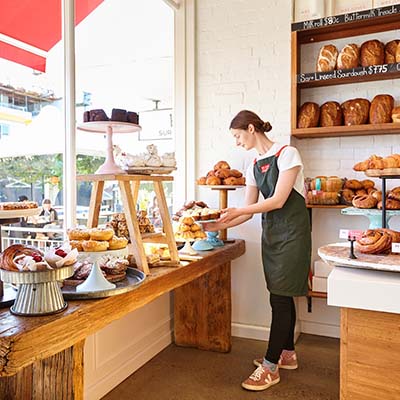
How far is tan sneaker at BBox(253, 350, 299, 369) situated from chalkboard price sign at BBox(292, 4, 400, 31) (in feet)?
7.34

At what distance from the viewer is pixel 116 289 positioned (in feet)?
5.24

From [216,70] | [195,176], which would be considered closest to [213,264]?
[195,176]

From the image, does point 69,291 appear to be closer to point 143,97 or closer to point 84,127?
point 84,127

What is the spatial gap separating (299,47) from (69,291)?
261cm

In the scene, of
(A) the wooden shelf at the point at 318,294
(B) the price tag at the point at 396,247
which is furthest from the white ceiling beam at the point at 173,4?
(B) the price tag at the point at 396,247

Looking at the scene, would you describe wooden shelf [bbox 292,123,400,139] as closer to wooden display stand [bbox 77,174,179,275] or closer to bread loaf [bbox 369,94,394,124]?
bread loaf [bbox 369,94,394,124]

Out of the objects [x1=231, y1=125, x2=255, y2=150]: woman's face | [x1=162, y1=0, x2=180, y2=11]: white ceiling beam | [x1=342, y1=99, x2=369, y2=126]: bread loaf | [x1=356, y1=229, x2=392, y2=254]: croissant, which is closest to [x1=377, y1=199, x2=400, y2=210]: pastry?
[x1=342, y1=99, x2=369, y2=126]: bread loaf

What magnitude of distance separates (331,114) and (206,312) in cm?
170

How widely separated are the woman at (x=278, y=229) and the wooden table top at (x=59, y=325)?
848mm

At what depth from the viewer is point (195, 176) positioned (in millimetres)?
3506

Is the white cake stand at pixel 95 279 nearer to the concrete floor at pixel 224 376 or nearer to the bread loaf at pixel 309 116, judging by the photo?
the concrete floor at pixel 224 376

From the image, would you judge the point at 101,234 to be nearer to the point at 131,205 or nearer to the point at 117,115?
the point at 131,205

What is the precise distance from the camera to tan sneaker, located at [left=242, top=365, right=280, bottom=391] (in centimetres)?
250

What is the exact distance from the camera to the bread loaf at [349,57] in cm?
295
